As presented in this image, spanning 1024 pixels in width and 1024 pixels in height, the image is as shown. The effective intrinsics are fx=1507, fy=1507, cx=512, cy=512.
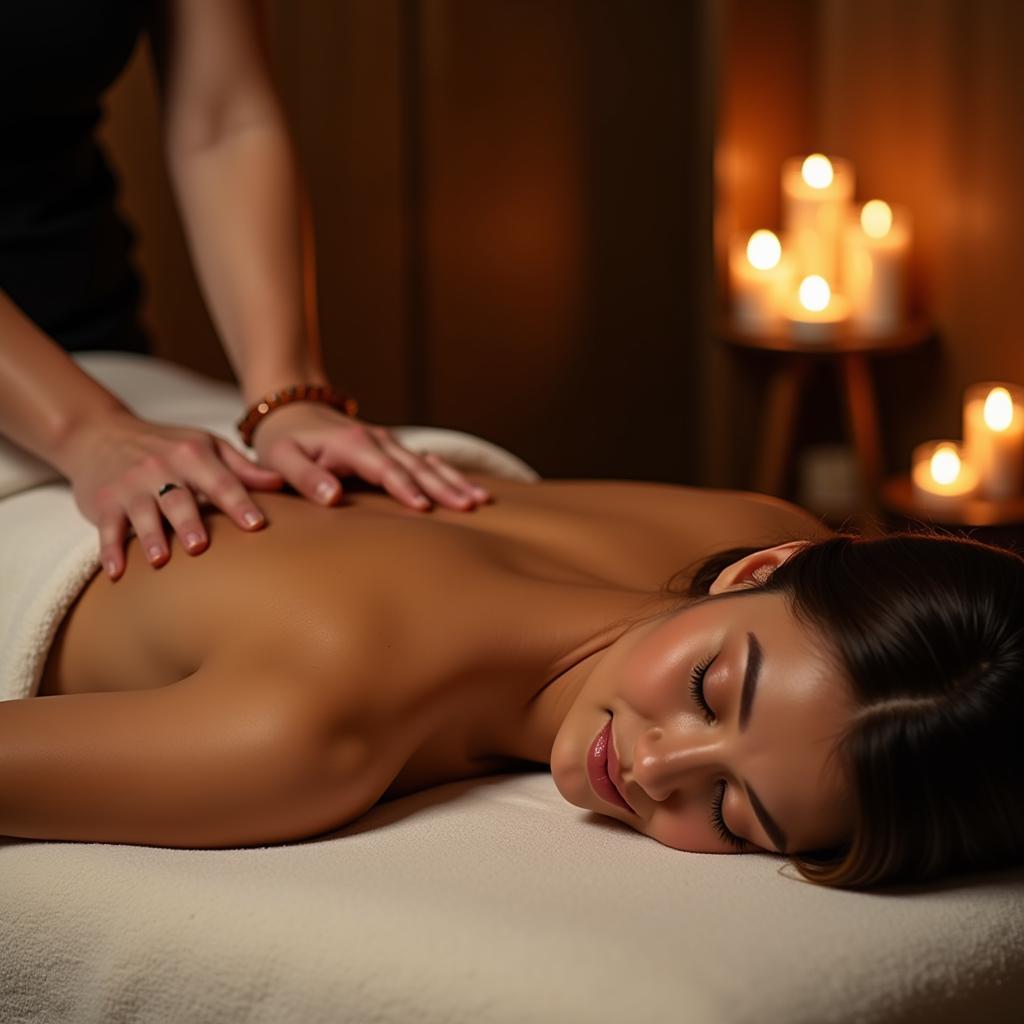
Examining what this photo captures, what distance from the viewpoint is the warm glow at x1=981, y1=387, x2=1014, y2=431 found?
3000 millimetres

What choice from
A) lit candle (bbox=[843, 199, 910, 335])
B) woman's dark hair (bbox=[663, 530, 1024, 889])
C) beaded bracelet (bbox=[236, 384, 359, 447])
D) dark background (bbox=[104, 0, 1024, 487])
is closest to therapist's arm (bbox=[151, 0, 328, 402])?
beaded bracelet (bbox=[236, 384, 359, 447])

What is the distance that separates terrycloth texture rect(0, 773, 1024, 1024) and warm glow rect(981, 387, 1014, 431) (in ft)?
6.46

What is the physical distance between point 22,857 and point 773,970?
0.62 meters

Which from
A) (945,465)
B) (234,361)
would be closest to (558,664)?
(234,361)

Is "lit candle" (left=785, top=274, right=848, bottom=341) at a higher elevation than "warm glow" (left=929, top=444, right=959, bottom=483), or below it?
higher

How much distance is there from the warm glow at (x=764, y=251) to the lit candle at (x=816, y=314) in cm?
10

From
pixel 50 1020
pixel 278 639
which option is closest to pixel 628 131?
pixel 278 639

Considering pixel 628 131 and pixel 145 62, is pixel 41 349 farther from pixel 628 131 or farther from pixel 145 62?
pixel 628 131

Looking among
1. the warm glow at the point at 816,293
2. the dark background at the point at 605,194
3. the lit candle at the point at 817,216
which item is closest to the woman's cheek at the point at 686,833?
the dark background at the point at 605,194

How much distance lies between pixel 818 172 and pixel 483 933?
8.68 feet

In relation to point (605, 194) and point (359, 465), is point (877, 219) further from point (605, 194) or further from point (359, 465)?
point (359, 465)

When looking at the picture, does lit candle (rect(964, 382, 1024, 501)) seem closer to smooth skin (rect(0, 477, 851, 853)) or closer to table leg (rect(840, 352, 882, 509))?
table leg (rect(840, 352, 882, 509))

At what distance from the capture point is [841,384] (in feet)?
11.6

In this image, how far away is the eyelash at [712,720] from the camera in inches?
47.7
